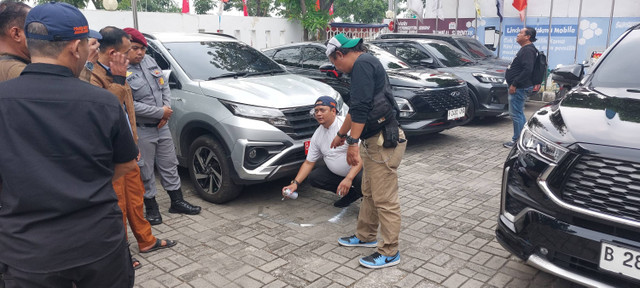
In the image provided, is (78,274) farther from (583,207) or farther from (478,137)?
(478,137)

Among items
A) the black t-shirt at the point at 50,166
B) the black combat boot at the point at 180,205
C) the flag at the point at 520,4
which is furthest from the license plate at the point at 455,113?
the flag at the point at 520,4

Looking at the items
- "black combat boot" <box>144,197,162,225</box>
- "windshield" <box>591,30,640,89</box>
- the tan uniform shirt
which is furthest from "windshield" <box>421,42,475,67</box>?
the tan uniform shirt

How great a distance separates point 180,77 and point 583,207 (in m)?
3.83

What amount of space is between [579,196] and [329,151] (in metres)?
2.15

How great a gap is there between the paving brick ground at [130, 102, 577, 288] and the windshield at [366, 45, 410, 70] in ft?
8.32

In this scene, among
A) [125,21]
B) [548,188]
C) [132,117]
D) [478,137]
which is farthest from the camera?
[125,21]

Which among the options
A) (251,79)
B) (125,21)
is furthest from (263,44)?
(251,79)

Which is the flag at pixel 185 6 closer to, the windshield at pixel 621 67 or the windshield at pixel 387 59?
the windshield at pixel 387 59

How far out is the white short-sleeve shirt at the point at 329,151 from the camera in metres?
4.11

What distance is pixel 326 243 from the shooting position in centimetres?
376

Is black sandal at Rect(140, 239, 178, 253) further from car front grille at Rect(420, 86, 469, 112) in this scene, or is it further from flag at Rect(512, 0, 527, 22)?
flag at Rect(512, 0, 527, 22)

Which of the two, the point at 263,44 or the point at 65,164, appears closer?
the point at 65,164

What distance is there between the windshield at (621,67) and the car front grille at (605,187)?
4.34 ft

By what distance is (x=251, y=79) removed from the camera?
195 inches
